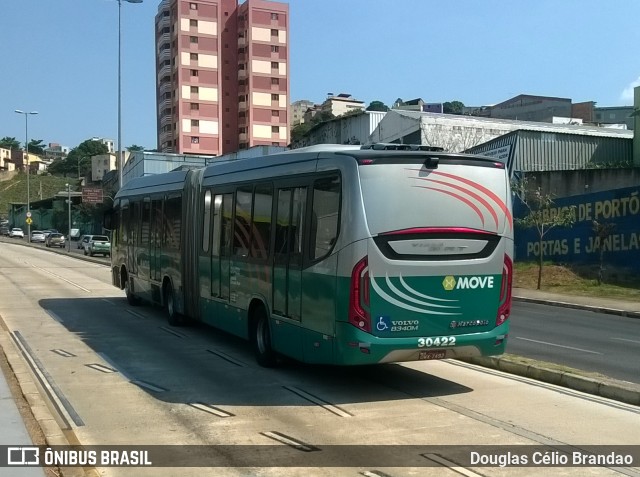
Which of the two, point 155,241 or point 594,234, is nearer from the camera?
point 155,241

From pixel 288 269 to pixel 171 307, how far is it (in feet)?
21.0

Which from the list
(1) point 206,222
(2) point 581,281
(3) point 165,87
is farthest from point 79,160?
(1) point 206,222

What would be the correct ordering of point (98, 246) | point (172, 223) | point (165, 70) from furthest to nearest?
point (165, 70), point (98, 246), point (172, 223)

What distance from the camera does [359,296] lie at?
8406 mm

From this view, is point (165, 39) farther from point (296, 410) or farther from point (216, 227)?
point (296, 410)

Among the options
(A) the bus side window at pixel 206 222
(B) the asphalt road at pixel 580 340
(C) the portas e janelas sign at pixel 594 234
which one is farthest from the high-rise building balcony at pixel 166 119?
(A) the bus side window at pixel 206 222

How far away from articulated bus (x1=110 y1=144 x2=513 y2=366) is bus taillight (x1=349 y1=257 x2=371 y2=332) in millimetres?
12

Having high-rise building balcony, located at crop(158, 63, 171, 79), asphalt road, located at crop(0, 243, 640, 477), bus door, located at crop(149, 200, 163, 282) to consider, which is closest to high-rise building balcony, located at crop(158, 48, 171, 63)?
high-rise building balcony, located at crop(158, 63, 171, 79)

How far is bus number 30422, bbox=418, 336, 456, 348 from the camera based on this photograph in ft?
28.6

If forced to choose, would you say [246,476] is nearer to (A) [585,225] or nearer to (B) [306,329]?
(B) [306,329]

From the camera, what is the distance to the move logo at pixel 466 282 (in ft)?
29.1

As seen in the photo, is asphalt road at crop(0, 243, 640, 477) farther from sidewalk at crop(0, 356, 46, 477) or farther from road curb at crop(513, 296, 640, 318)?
road curb at crop(513, 296, 640, 318)

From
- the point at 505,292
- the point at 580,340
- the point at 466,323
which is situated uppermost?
the point at 505,292

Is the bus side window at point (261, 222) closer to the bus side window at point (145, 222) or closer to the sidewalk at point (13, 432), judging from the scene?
the sidewalk at point (13, 432)
